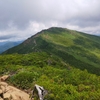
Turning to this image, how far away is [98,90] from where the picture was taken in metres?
25.9

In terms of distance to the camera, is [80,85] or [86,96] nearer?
[86,96]

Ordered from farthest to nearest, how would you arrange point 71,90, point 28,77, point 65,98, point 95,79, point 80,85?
point 28,77 < point 95,79 < point 80,85 < point 71,90 < point 65,98

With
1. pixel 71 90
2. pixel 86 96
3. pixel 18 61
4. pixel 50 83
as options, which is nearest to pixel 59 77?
pixel 50 83

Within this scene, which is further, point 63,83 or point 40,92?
point 63,83

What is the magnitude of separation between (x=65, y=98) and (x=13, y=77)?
12.6 metres

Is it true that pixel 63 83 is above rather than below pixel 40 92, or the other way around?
below

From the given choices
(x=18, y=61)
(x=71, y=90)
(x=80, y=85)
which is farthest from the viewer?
(x=18, y=61)

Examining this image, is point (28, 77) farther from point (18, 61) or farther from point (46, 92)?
point (18, 61)

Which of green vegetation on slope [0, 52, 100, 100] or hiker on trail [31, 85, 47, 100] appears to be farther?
green vegetation on slope [0, 52, 100, 100]

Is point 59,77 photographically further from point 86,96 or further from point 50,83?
point 86,96

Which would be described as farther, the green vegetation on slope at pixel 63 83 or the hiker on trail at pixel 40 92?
the green vegetation on slope at pixel 63 83

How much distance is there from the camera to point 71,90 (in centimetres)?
2564

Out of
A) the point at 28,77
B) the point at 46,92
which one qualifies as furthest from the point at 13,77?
the point at 46,92

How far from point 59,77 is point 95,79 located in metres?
5.57
